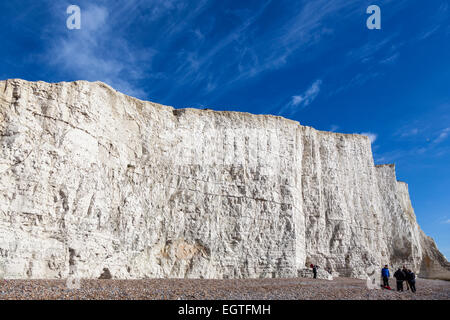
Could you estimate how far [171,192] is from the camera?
22.8 metres

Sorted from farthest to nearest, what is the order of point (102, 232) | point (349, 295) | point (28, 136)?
point (102, 232) → point (28, 136) → point (349, 295)

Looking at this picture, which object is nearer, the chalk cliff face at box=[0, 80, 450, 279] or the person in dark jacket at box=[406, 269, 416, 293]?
the chalk cliff face at box=[0, 80, 450, 279]

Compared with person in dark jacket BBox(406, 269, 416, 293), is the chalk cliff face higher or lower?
higher

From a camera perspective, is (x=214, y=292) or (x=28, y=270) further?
(x=28, y=270)

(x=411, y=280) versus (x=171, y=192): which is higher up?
(x=171, y=192)

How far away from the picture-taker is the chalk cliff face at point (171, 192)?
52.1 feet

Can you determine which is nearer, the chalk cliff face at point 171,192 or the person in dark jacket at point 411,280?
the chalk cliff face at point 171,192

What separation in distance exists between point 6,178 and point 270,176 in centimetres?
1685

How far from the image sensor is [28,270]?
14.6m

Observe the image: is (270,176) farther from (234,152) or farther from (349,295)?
(349,295)

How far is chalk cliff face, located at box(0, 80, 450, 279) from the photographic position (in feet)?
52.1

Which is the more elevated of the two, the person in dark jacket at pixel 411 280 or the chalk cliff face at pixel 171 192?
the chalk cliff face at pixel 171 192

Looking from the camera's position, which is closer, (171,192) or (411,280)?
(411,280)
